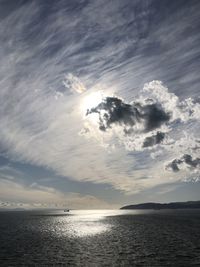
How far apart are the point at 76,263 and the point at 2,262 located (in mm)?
13599

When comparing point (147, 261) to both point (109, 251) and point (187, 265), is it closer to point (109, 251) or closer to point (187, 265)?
point (187, 265)

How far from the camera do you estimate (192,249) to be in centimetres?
6034

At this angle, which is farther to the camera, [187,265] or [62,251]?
[62,251]

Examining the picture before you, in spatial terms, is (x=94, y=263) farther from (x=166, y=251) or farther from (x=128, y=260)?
(x=166, y=251)

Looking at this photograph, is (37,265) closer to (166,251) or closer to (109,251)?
(109,251)

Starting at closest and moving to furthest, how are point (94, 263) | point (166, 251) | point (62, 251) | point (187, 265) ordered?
point (187, 265), point (94, 263), point (166, 251), point (62, 251)

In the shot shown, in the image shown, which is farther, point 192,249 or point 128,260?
point 192,249

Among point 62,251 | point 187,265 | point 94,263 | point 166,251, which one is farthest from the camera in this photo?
point 62,251

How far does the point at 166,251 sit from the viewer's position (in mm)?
58688

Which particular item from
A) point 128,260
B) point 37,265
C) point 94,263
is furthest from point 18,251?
point 128,260

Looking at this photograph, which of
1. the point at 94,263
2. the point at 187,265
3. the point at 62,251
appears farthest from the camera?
the point at 62,251

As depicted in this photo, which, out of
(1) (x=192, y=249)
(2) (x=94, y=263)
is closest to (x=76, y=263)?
(2) (x=94, y=263)

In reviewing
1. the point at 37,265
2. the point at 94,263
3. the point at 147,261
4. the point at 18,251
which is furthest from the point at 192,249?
the point at 18,251

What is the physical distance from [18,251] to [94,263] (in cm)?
2308
